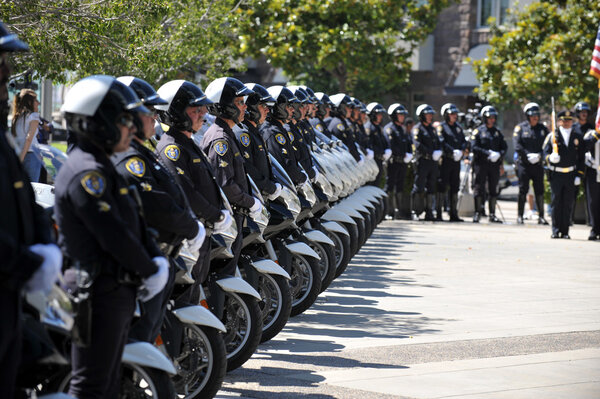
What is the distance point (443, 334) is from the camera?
895 cm

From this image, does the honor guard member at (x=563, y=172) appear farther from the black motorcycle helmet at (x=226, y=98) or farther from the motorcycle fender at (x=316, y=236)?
the black motorcycle helmet at (x=226, y=98)

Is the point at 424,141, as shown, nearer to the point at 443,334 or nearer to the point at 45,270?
the point at 443,334

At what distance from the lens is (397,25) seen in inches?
1134

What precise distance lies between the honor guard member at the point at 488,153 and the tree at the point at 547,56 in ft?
6.73

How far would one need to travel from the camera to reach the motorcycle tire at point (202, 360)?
596 cm

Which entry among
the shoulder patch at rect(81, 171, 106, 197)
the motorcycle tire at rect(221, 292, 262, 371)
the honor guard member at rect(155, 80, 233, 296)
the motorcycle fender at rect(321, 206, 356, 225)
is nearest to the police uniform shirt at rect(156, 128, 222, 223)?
the honor guard member at rect(155, 80, 233, 296)

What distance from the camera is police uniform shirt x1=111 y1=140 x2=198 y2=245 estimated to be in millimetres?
5406

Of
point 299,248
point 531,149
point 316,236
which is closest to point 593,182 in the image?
point 531,149

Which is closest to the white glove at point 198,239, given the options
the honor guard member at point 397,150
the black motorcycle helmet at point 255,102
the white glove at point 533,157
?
the black motorcycle helmet at point 255,102

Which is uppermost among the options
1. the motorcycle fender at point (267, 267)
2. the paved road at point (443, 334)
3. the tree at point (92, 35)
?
the tree at point (92, 35)

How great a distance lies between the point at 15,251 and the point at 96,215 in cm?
60

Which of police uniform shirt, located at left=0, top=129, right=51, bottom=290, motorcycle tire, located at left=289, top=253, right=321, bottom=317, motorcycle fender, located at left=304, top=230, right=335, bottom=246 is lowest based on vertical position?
motorcycle tire, located at left=289, top=253, right=321, bottom=317

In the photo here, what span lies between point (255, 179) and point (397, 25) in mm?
20830

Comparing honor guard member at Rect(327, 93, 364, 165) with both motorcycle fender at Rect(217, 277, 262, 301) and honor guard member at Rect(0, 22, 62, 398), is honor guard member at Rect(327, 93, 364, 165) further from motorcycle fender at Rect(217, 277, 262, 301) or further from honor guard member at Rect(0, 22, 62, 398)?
honor guard member at Rect(0, 22, 62, 398)
